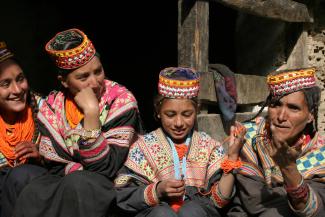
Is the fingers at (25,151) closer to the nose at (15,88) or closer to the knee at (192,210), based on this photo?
the nose at (15,88)

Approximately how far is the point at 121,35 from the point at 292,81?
14.6ft

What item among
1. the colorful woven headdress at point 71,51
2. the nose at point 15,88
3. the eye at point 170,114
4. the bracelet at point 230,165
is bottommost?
the bracelet at point 230,165

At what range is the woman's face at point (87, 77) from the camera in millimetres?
3766

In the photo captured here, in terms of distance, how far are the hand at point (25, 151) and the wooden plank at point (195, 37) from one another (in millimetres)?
1366

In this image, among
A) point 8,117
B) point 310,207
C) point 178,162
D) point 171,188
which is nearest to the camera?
point 310,207

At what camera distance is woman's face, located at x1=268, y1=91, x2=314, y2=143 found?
3.54 m

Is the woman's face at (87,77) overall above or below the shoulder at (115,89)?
above

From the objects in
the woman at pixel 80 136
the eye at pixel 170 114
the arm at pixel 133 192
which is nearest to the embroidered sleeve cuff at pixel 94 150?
the woman at pixel 80 136

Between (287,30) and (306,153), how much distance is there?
2.38 metres

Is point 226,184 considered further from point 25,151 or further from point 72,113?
point 25,151

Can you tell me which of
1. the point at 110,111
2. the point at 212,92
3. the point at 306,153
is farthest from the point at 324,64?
the point at 110,111

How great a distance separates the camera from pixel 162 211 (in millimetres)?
3410

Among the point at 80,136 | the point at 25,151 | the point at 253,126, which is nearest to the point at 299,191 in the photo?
the point at 253,126

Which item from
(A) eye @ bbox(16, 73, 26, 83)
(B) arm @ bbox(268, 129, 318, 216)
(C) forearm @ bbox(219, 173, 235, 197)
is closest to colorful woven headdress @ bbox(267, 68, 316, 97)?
(B) arm @ bbox(268, 129, 318, 216)
